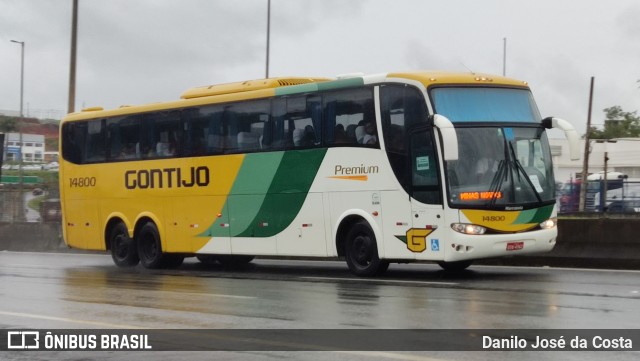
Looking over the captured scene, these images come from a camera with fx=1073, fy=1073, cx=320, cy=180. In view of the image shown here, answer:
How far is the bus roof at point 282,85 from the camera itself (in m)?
18.2

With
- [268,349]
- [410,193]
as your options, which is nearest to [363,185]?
[410,193]

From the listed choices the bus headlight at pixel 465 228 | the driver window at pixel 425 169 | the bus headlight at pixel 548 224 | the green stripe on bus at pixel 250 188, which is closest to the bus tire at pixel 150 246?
the green stripe on bus at pixel 250 188

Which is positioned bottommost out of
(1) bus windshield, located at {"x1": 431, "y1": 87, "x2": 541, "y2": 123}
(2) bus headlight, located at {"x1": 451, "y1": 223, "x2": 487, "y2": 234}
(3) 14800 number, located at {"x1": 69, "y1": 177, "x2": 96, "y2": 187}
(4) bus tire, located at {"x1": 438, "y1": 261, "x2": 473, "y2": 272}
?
(4) bus tire, located at {"x1": 438, "y1": 261, "x2": 473, "y2": 272}

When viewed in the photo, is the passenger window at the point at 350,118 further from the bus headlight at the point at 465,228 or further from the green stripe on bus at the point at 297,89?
the bus headlight at the point at 465,228

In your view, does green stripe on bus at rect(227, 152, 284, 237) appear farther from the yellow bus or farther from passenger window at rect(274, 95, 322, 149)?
passenger window at rect(274, 95, 322, 149)

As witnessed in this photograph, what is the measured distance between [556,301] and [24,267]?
1453 cm

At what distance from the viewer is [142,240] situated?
24219 mm

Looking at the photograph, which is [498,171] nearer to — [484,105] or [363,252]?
[484,105]

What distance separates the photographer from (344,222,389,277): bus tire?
18.8 meters

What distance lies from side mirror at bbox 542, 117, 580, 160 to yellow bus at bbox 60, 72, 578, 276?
4 cm

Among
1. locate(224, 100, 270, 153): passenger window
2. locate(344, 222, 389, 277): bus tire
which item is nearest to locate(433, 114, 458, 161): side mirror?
locate(344, 222, 389, 277): bus tire

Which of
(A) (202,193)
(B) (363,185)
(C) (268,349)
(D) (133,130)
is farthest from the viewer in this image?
(D) (133,130)

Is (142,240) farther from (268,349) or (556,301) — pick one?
(268,349)

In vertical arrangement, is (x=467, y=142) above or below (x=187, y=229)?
above
